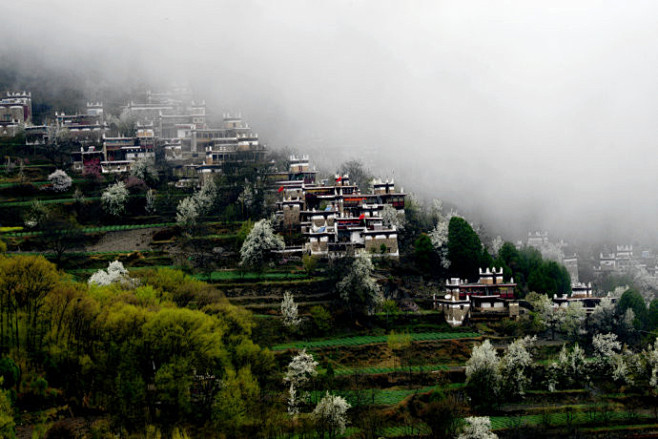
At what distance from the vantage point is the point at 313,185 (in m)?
81.9

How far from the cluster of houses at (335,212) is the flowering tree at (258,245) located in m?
3.76

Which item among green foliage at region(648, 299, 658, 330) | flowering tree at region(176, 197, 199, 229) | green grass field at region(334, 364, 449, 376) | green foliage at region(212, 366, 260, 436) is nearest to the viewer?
green foliage at region(212, 366, 260, 436)

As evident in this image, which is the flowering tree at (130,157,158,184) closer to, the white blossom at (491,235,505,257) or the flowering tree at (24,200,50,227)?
the flowering tree at (24,200,50,227)

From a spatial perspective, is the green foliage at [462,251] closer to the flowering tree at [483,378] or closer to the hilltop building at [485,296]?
the hilltop building at [485,296]

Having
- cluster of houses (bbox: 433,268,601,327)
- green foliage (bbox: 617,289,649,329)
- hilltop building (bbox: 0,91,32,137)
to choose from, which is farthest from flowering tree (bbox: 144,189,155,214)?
green foliage (bbox: 617,289,649,329)

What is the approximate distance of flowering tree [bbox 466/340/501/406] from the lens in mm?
53062

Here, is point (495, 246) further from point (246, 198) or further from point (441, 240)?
point (246, 198)

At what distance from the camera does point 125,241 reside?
2859 inches

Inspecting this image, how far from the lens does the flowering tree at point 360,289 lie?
203 ft

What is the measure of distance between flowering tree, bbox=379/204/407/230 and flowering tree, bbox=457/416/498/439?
104 feet

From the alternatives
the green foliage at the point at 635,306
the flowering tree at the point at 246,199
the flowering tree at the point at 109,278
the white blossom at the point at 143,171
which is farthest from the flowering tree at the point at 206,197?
the green foliage at the point at 635,306

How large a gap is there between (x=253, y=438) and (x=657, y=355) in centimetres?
3210

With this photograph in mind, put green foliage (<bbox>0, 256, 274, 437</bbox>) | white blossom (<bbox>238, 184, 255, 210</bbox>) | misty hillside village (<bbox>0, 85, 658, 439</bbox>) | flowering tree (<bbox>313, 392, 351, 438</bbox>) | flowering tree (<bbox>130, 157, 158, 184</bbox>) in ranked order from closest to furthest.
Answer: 1. green foliage (<bbox>0, 256, 274, 437</bbox>)
2. misty hillside village (<bbox>0, 85, 658, 439</bbox>)
3. flowering tree (<bbox>313, 392, 351, 438</bbox>)
4. white blossom (<bbox>238, 184, 255, 210</bbox>)
5. flowering tree (<bbox>130, 157, 158, 184</bbox>)

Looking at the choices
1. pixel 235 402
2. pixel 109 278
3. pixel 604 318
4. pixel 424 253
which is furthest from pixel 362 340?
pixel 604 318
